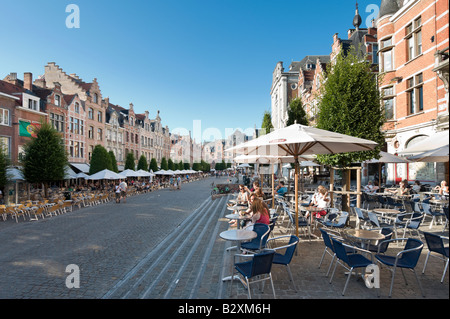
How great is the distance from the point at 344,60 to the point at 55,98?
29.5 m

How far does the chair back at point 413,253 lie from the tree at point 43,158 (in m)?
19.5

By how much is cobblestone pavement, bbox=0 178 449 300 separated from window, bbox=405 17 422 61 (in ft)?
42.7

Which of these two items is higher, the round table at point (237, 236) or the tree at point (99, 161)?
the tree at point (99, 161)

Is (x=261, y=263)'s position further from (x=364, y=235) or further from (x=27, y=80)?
(x=27, y=80)

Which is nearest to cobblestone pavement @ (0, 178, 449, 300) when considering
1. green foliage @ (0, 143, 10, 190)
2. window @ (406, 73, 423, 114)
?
green foliage @ (0, 143, 10, 190)

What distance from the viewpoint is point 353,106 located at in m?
9.96

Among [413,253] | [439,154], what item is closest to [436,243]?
[413,253]

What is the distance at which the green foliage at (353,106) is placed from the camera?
32.4 feet

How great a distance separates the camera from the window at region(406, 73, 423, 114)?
16.1m

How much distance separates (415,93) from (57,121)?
110 ft

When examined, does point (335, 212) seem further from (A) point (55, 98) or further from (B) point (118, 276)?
(A) point (55, 98)

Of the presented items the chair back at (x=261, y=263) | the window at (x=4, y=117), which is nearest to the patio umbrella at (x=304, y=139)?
the chair back at (x=261, y=263)

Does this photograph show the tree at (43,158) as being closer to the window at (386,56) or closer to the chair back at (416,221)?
the chair back at (416,221)

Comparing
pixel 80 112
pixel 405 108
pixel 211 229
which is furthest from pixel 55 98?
pixel 405 108
